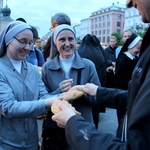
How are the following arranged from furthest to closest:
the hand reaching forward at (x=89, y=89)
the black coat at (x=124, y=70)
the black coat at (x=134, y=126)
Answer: the black coat at (x=124, y=70) → the hand reaching forward at (x=89, y=89) → the black coat at (x=134, y=126)

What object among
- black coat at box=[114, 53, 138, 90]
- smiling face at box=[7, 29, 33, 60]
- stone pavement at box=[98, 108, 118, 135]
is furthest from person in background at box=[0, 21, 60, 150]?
stone pavement at box=[98, 108, 118, 135]

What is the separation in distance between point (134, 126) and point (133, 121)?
0.02 metres

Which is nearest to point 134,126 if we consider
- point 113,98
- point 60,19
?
point 113,98

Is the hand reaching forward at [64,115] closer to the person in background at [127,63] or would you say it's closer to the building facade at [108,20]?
the person in background at [127,63]

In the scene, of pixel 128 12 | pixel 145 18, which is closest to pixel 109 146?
pixel 145 18

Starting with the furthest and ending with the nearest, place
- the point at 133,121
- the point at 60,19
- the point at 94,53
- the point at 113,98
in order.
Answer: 1. the point at 94,53
2. the point at 60,19
3. the point at 113,98
4. the point at 133,121

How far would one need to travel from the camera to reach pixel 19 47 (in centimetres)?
206

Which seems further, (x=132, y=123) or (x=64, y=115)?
(x=64, y=115)

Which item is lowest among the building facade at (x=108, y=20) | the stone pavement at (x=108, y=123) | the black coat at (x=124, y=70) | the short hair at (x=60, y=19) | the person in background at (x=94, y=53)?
the stone pavement at (x=108, y=123)

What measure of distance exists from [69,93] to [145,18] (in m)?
1.26

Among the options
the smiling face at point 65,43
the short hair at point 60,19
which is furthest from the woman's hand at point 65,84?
the short hair at point 60,19

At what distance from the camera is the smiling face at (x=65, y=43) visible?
8.49 ft

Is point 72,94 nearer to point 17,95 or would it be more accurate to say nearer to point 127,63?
point 17,95

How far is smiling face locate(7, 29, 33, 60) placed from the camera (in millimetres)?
2053
